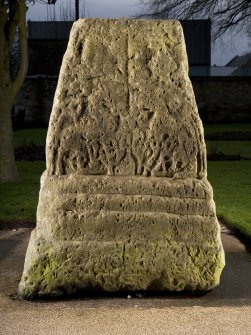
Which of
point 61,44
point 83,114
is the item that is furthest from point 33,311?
point 61,44

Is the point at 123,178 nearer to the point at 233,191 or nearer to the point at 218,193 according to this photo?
the point at 218,193

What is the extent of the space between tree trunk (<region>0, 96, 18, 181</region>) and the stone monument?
21.5 feet

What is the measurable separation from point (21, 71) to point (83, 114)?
716 cm

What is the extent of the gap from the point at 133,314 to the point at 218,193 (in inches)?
258

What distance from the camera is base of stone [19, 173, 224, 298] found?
16.6 feet

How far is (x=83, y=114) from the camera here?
5.38m

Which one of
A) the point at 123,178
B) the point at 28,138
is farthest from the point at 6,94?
the point at 28,138

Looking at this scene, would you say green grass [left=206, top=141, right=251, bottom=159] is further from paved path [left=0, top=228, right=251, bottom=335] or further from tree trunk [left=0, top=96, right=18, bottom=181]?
paved path [left=0, top=228, right=251, bottom=335]

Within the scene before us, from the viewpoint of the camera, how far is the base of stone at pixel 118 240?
5.07 metres

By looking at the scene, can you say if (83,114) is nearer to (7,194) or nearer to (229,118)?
(7,194)

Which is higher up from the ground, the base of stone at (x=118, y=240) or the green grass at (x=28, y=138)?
the base of stone at (x=118, y=240)

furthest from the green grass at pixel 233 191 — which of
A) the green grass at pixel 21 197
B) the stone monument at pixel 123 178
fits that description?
the stone monument at pixel 123 178

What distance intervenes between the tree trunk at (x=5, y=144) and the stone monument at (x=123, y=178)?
21.5 ft

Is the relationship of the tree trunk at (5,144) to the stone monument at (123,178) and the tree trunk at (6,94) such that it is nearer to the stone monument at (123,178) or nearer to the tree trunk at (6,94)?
the tree trunk at (6,94)
